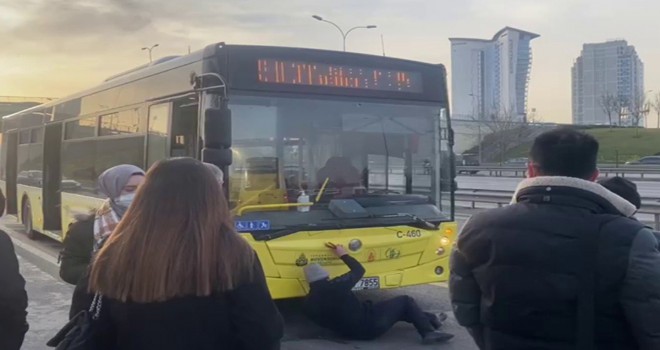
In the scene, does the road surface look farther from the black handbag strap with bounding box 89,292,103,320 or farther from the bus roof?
the black handbag strap with bounding box 89,292,103,320

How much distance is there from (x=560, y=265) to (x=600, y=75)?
13593cm

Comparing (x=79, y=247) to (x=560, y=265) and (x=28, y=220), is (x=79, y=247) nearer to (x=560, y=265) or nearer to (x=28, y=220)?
(x=560, y=265)

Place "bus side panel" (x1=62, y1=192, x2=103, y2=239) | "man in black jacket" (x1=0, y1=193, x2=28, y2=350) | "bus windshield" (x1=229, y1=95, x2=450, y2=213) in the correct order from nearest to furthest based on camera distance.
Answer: "man in black jacket" (x1=0, y1=193, x2=28, y2=350), "bus windshield" (x1=229, y1=95, x2=450, y2=213), "bus side panel" (x1=62, y1=192, x2=103, y2=239)

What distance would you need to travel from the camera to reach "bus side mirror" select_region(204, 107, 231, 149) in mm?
6785

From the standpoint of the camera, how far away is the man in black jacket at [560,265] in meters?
2.49

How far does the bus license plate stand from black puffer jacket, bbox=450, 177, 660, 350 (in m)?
4.55

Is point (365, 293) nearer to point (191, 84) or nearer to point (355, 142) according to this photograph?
point (355, 142)

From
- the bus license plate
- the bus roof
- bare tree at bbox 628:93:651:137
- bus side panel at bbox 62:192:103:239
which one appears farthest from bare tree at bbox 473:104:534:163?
the bus license plate

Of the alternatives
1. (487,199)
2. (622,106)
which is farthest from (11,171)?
(622,106)

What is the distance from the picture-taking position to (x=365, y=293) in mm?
9359

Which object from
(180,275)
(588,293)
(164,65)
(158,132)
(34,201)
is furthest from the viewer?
(34,201)

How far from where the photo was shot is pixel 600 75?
423ft

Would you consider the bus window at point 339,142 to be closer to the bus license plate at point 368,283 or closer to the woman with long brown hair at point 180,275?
the bus license plate at point 368,283

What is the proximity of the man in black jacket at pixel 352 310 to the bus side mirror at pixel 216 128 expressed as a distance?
1.50 metres
